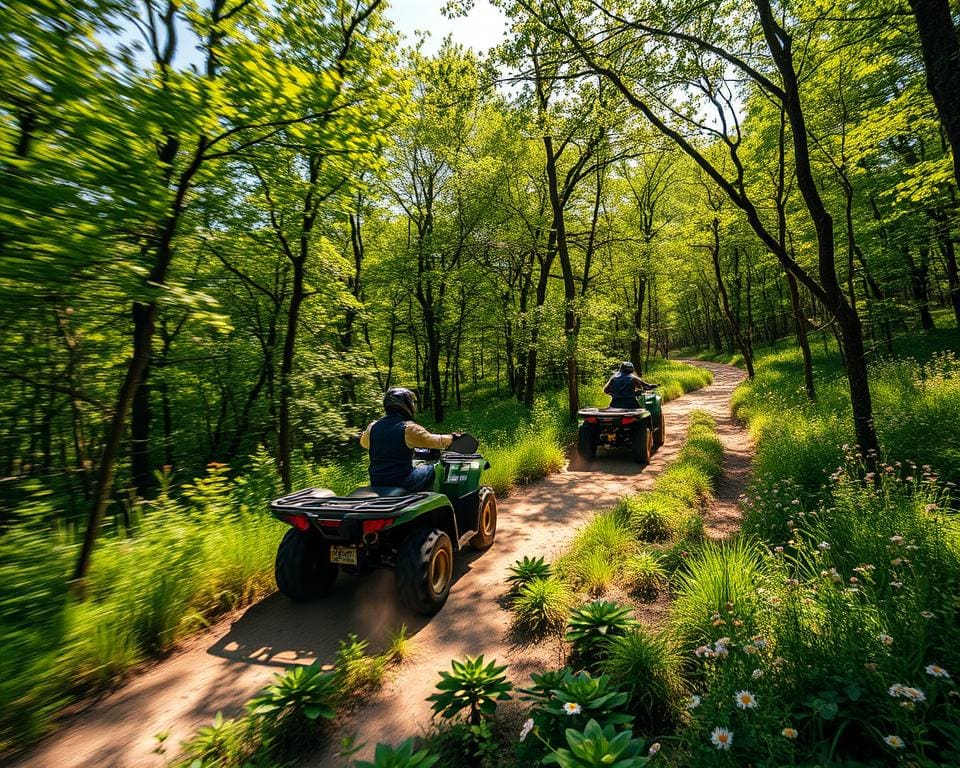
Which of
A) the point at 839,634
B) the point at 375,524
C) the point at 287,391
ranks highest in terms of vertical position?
the point at 287,391

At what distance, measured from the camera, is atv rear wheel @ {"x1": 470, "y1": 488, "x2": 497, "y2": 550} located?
15.7ft

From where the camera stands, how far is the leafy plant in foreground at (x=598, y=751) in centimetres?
152

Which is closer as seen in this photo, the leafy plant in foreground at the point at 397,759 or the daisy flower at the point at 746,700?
the daisy flower at the point at 746,700

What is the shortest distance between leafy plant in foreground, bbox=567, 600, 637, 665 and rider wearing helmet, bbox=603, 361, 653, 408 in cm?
629

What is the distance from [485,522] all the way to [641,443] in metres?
4.62

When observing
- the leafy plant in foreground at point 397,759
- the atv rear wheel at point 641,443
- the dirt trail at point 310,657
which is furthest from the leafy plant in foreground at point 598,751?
the atv rear wheel at point 641,443

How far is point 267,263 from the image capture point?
25.9 feet

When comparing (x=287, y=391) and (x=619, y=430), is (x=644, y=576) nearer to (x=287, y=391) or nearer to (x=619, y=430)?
(x=619, y=430)

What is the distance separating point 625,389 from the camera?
28.4ft

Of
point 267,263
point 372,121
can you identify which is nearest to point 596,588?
point 372,121

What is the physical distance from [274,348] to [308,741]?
24.1 ft

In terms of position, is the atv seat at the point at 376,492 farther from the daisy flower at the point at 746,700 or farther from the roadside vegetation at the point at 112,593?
the daisy flower at the point at 746,700

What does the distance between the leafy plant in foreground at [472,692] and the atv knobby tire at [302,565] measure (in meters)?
1.87

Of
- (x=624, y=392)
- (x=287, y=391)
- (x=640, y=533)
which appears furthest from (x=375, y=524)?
(x=624, y=392)
